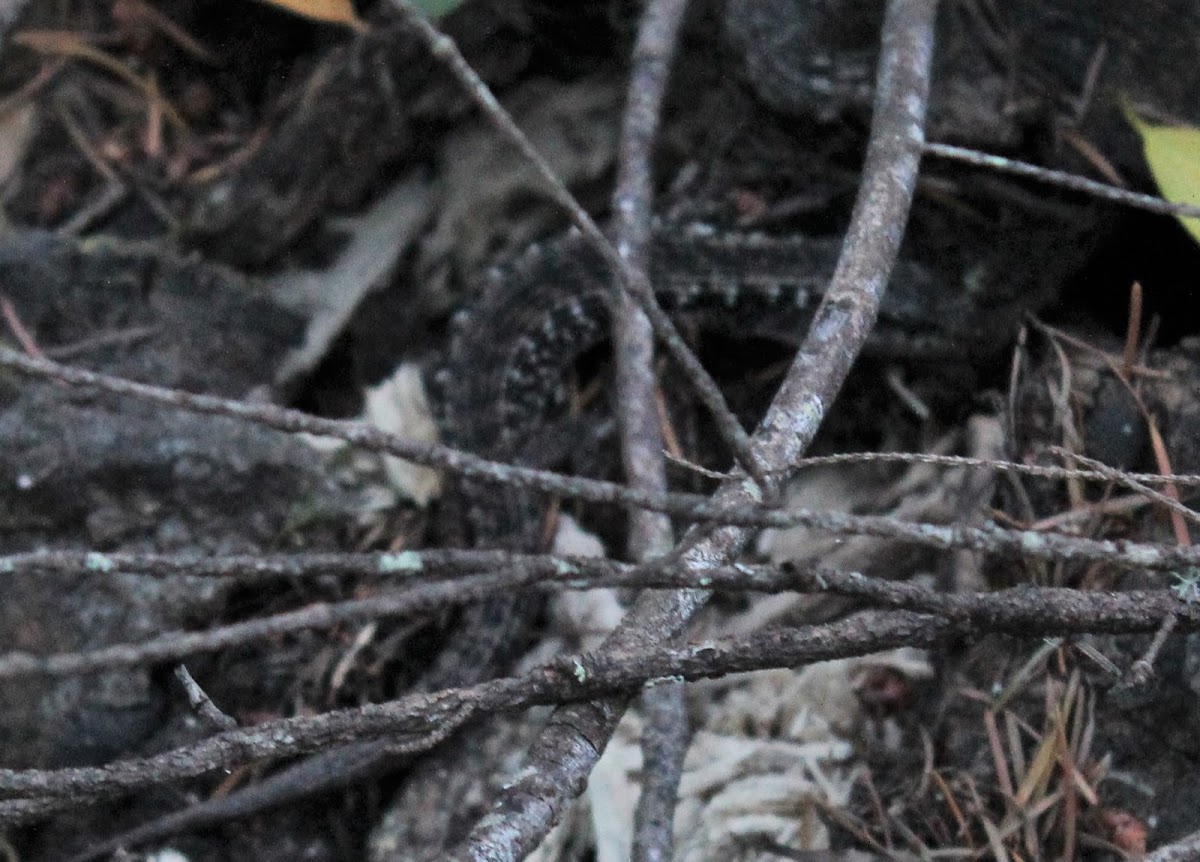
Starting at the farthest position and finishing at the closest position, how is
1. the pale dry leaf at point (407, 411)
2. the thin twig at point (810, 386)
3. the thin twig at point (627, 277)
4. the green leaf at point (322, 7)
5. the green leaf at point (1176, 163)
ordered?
the pale dry leaf at point (407, 411)
the green leaf at point (322, 7)
the green leaf at point (1176, 163)
the thin twig at point (810, 386)
the thin twig at point (627, 277)

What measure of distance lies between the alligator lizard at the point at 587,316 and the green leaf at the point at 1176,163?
0.99 m

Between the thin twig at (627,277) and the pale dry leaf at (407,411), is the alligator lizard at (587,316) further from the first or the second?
the thin twig at (627,277)

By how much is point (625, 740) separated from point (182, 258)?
2024 millimetres

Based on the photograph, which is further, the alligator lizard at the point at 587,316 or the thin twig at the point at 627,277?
the alligator lizard at the point at 587,316

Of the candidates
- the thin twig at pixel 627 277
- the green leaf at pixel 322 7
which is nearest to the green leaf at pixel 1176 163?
the thin twig at pixel 627 277

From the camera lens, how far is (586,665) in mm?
1562

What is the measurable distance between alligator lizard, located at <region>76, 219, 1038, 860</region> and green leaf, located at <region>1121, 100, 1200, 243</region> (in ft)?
3.24

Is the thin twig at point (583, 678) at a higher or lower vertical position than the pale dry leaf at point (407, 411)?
higher

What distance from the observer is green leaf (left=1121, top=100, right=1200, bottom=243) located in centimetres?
224

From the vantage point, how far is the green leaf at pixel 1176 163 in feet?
7.35

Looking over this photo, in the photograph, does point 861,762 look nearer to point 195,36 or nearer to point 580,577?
point 580,577

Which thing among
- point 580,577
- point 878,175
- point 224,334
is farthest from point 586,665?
point 224,334

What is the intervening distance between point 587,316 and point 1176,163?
2077 mm

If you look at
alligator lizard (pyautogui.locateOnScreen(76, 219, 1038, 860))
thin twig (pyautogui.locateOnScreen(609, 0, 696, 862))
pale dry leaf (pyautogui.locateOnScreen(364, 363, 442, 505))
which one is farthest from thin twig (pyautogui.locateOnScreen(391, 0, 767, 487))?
alligator lizard (pyautogui.locateOnScreen(76, 219, 1038, 860))
